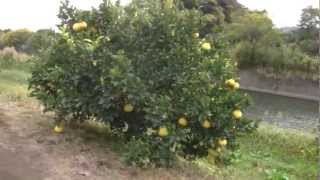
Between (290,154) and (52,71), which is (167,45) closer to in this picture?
(52,71)

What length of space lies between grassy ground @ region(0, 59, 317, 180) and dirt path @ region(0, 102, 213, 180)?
0.27 meters

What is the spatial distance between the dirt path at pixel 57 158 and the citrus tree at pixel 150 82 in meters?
0.16

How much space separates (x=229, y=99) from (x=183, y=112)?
47cm

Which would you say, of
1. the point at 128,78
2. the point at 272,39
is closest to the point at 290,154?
the point at 128,78

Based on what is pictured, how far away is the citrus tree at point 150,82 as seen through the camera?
4.92 m

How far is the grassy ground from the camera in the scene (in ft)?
19.8

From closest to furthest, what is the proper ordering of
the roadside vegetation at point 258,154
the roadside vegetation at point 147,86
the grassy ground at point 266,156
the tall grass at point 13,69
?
1. the roadside vegetation at point 147,86
2. the roadside vegetation at point 258,154
3. the grassy ground at point 266,156
4. the tall grass at point 13,69

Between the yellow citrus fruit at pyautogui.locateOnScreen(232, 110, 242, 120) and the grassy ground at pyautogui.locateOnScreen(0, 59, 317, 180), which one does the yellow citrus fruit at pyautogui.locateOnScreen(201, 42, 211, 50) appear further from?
the grassy ground at pyautogui.locateOnScreen(0, 59, 317, 180)

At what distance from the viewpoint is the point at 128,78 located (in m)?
4.84

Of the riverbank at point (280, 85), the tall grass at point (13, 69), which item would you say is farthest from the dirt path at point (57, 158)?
the riverbank at point (280, 85)

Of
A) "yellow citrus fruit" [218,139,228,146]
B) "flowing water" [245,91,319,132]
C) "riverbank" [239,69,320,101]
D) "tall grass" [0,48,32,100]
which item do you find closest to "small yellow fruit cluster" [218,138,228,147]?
"yellow citrus fruit" [218,139,228,146]

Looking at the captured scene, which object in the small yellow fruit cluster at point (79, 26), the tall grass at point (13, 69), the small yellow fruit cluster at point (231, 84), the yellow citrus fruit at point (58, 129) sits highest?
the small yellow fruit cluster at point (79, 26)

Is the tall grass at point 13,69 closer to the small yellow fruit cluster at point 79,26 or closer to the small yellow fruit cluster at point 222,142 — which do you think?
the small yellow fruit cluster at point 79,26

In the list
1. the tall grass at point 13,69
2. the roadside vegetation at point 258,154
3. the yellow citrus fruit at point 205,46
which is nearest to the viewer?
the yellow citrus fruit at point 205,46
